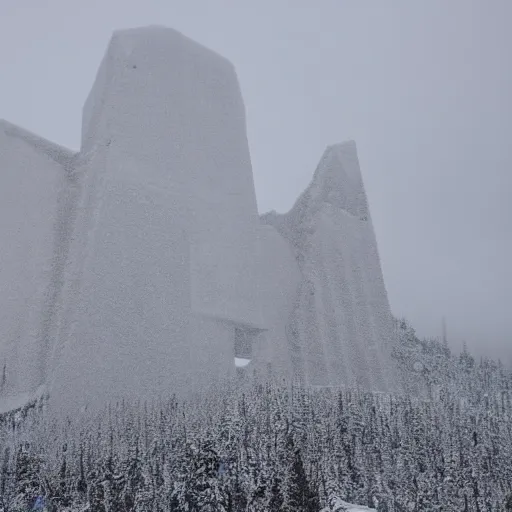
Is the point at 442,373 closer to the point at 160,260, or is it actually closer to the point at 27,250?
the point at 160,260

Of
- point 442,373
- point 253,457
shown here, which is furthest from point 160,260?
point 442,373

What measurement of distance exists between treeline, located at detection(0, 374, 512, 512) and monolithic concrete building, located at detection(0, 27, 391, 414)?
2047mm

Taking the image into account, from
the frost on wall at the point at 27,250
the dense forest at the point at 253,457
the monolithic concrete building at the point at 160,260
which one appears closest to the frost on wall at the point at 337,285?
the monolithic concrete building at the point at 160,260

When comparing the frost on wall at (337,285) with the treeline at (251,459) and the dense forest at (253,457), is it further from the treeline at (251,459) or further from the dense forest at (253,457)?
the treeline at (251,459)

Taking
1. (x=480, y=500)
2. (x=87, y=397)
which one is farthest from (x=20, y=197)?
(x=480, y=500)

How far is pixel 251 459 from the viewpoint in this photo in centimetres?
1366

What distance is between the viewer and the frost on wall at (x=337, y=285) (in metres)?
26.5

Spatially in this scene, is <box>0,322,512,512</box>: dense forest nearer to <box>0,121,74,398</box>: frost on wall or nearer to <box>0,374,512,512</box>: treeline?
<box>0,374,512,512</box>: treeline

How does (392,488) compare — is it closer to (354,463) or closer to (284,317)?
(354,463)

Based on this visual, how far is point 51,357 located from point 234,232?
27.7 feet

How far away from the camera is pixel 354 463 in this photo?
15.6m

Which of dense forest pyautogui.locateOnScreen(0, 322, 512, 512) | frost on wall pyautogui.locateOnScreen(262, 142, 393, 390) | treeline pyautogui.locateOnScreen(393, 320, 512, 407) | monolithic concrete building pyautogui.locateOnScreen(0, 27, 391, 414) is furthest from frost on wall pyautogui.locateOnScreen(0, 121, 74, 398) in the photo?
treeline pyautogui.locateOnScreen(393, 320, 512, 407)

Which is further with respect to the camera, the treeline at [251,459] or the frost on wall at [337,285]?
the frost on wall at [337,285]

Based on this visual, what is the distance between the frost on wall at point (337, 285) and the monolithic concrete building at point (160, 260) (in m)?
0.07
